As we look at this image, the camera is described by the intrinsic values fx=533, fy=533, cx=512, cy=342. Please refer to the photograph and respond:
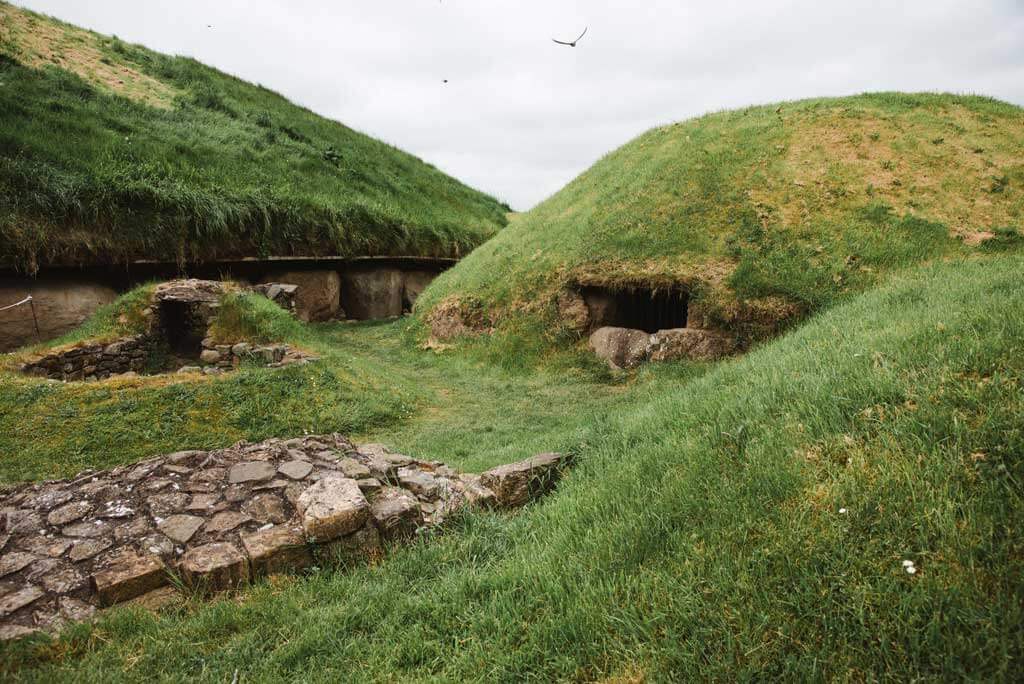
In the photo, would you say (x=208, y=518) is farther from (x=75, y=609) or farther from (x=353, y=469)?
(x=353, y=469)

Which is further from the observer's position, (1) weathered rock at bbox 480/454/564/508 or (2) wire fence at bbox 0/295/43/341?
(2) wire fence at bbox 0/295/43/341

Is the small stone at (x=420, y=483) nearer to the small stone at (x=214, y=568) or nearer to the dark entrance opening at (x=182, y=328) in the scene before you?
the small stone at (x=214, y=568)

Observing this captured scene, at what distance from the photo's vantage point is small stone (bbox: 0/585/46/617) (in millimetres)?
3285

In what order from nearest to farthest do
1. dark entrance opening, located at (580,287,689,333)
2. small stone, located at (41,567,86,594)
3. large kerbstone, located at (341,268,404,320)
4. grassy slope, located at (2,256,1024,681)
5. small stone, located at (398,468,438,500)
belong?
grassy slope, located at (2,256,1024,681), small stone, located at (41,567,86,594), small stone, located at (398,468,438,500), dark entrance opening, located at (580,287,689,333), large kerbstone, located at (341,268,404,320)

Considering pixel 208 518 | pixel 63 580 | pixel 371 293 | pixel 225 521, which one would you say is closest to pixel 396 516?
pixel 225 521

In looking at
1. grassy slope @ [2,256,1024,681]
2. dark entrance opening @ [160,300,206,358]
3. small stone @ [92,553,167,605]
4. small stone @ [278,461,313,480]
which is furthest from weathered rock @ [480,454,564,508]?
dark entrance opening @ [160,300,206,358]

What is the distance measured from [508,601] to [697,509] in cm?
122

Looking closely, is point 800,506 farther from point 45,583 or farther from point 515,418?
point 515,418

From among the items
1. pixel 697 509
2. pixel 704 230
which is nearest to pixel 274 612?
pixel 697 509

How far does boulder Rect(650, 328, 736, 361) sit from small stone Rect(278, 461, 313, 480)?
7.76 meters

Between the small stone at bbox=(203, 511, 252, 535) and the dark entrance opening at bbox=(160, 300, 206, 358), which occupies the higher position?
the dark entrance opening at bbox=(160, 300, 206, 358)

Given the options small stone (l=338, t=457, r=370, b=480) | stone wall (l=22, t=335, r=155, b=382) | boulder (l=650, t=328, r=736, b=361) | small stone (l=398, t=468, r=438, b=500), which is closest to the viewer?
small stone (l=398, t=468, r=438, b=500)

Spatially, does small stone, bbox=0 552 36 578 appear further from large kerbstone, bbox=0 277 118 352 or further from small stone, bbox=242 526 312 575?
large kerbstone, bbox=0 277 118 352

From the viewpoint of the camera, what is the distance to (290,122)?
27422 mm
